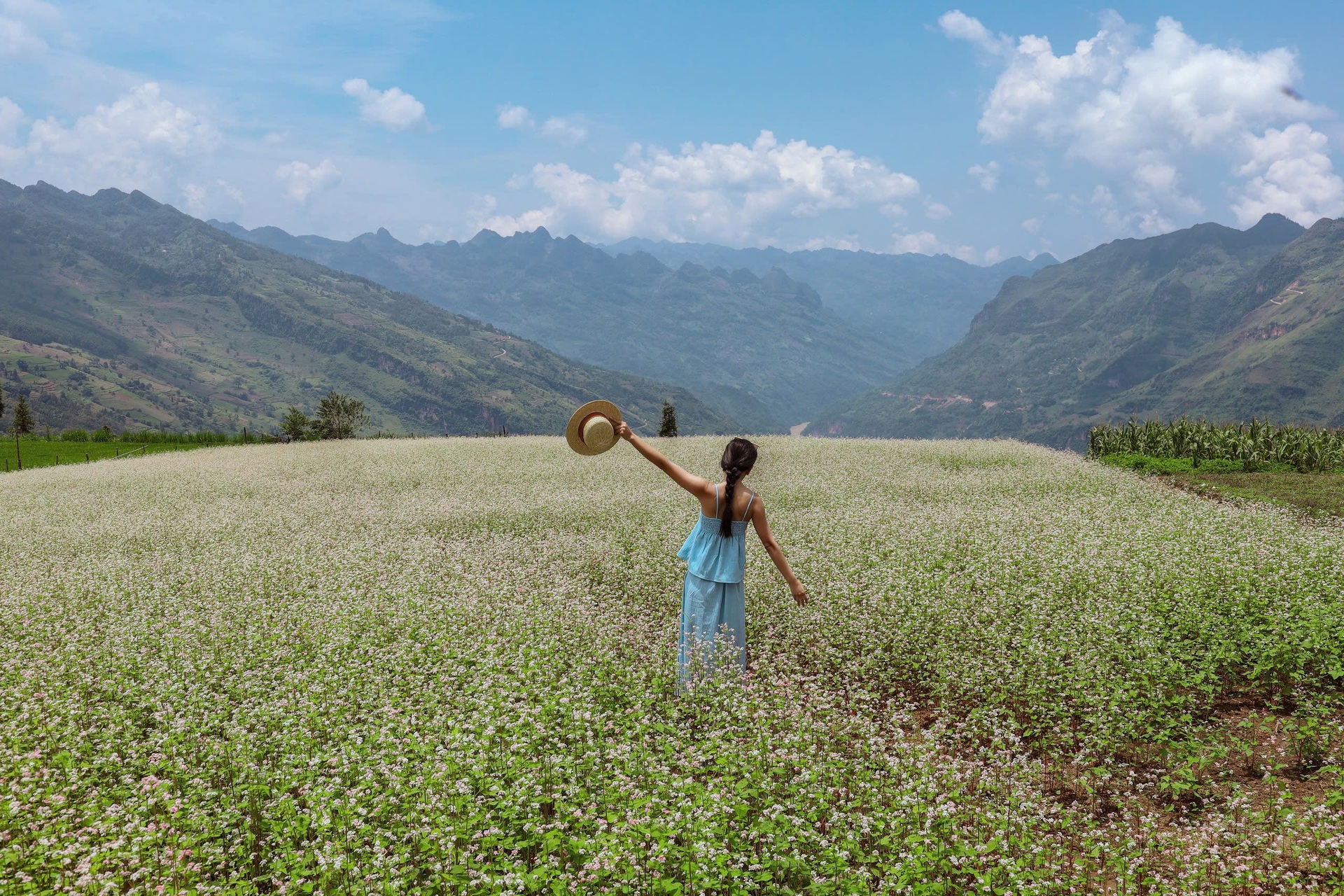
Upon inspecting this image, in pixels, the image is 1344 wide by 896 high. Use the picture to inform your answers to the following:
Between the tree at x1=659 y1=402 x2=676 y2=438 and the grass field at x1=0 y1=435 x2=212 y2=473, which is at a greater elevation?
the tree at x1=659 y1=402 x2=676 y2=438

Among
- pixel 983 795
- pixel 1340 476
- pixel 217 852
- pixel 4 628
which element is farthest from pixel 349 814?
pixel 1340 476

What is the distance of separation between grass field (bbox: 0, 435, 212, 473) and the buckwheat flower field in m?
36.2

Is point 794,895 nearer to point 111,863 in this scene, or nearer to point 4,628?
point 111,863

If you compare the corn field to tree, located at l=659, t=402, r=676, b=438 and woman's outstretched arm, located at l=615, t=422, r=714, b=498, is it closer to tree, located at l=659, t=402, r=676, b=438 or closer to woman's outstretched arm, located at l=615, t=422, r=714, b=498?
tree, located at l=659, t=402, r=676, b=438

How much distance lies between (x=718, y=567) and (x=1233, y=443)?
3059 cm

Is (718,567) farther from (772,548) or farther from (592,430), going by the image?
(592,430)

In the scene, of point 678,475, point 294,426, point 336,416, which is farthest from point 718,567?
point 294,426

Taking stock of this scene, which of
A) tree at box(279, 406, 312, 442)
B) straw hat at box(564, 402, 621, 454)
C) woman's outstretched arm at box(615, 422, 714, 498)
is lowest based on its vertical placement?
woman's outstretched arm at box(615, 422, 714, 498)

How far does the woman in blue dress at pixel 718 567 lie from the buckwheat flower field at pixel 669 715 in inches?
17.7

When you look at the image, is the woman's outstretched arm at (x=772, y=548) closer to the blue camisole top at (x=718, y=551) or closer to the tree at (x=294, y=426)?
the blue camisole top at (x=718, y=551)

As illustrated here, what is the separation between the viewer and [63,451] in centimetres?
5081

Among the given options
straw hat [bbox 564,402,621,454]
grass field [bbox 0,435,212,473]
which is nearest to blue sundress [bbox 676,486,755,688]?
straw hat [bbox 564,402,621,454]

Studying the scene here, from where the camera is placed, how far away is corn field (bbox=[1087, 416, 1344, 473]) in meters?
27.0

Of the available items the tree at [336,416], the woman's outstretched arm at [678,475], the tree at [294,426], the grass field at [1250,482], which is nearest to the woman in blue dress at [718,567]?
the woman's outstretched arm at [678,475]
